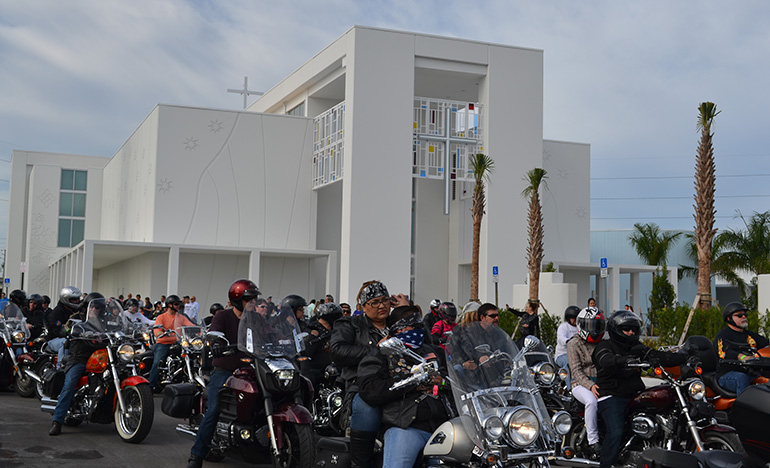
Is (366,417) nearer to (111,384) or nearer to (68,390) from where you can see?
(111,384)

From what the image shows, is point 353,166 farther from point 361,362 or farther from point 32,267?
point 32,267

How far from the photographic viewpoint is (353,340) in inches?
242

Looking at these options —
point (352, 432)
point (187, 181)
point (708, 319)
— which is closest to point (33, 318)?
point (352, 432)

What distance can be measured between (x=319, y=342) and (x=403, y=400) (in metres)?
5.25

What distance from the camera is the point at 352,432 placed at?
578cm

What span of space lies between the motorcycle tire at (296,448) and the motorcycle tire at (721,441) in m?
3.48

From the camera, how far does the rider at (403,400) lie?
17.6 feet

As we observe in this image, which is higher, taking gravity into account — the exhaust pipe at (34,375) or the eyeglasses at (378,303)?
the eyeglasses at (378,303)

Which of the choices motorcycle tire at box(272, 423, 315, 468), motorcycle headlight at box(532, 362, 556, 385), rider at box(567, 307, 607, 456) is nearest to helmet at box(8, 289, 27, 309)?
motorcycle tire at box(272, 423, 315, 468)

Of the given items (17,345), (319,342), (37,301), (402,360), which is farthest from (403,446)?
(37,301)

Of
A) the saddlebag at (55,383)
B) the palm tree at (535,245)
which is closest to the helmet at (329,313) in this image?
the saddlebag at (55,383)

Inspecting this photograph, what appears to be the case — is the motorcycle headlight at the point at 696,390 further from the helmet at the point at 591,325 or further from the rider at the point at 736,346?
the helmet at the point at 591,325

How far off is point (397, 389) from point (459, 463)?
0.62 m

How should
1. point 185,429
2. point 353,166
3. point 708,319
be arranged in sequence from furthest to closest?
point 353,166 → point 708,319 → point 185,429
